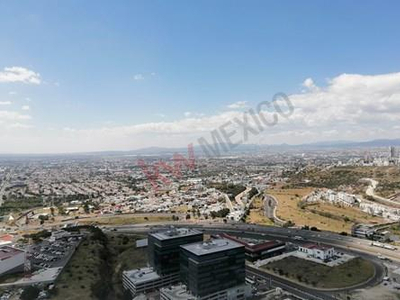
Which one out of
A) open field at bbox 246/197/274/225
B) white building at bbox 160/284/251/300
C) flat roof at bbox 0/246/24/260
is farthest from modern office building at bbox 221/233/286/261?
flat roof at bbox 0/246/24/260

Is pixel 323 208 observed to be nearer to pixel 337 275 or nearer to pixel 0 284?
pixel 337 275

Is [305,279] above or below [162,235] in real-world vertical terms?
below

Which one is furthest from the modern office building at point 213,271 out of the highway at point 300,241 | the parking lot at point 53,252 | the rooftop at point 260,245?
the parking lot at point 53,252

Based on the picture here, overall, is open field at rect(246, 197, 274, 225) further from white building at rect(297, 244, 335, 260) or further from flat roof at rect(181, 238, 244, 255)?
flat roof at rect(181, 238, 244, 255)

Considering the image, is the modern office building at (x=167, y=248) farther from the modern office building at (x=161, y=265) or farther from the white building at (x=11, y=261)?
the white building at (x=11, y=261)

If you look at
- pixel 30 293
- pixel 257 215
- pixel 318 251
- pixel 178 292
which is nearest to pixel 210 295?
pixel 178 292

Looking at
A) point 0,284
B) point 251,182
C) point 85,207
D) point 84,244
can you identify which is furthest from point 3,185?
point 0,284
